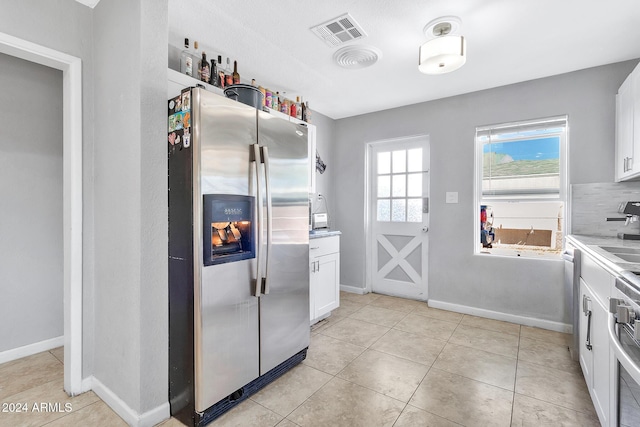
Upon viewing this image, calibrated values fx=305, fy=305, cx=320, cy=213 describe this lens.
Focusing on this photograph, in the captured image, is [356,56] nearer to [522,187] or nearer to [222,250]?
[222,250]

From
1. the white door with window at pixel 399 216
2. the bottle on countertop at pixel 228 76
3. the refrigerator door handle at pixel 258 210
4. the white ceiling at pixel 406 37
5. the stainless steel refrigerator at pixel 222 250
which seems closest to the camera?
the stainless steel refrigerator at pixel 222 250

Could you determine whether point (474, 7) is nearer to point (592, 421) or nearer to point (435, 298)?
point (592, 421)

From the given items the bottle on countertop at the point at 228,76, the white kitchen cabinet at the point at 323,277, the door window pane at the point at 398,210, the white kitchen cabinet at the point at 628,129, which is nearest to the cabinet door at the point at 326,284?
the white kitchen cabinet at the point at 323,277

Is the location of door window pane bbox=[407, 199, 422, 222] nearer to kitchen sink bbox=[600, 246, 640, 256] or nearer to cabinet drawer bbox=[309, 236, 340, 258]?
cabinet drawer bbox=[309, 236, 340, 258]

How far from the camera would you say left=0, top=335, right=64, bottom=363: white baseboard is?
2363mm

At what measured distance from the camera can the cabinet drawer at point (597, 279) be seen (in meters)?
1.46

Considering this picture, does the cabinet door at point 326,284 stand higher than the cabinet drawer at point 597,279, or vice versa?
the cabinet drawer at point 597,279

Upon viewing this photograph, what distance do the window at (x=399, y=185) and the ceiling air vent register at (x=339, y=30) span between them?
204 cm

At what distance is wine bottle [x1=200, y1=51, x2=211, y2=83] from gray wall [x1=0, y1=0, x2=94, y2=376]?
695 mm

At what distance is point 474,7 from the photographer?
6.48ft

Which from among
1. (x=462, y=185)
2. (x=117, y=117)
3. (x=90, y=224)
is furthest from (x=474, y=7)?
(x=90, y=224)

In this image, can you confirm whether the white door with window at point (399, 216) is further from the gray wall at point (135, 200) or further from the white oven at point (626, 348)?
the gray wall at point (135, 200)

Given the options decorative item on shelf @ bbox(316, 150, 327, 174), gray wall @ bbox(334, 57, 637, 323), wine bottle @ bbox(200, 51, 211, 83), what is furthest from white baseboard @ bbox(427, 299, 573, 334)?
wine bottle @ bbox(200, 51, 211, 83)

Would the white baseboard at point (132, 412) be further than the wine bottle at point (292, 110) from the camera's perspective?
No
